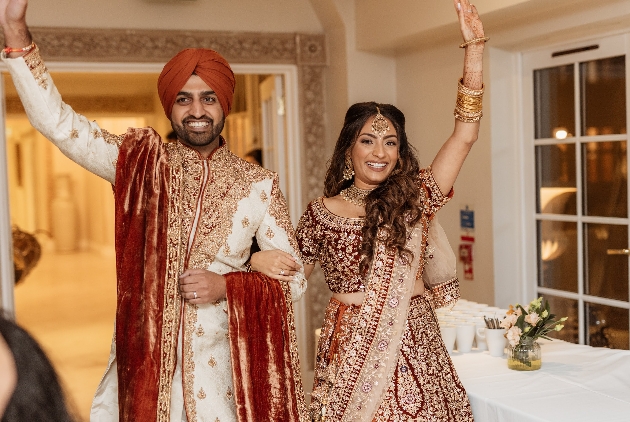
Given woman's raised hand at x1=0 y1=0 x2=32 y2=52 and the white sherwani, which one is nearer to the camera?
woman's raised hand at x1=0 y1=0 x2=32 y2=52

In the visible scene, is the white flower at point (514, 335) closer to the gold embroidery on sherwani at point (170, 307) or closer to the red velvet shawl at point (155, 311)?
the red velvet shawl at point (155, 311)

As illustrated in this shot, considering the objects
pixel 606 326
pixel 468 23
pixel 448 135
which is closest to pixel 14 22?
pixel 468 23

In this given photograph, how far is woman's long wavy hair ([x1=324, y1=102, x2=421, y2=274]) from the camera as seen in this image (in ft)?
7.65

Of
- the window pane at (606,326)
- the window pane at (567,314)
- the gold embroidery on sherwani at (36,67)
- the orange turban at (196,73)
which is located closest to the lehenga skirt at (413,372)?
the orange turban at (196,73)

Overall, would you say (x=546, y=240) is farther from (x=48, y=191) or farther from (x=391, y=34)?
(x=48, y=191)

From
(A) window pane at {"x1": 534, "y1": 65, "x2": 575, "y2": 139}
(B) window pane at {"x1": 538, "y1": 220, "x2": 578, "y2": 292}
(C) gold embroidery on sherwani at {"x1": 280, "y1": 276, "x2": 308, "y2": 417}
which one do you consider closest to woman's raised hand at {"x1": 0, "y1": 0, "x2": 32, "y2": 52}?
(C) gold embroidery on sherwani at {"x1": 280, "y1": 276, "x2": 308, "y2": 417}

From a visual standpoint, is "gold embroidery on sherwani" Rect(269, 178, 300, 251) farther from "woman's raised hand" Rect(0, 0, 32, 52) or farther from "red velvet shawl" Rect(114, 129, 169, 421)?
"woman's raised hand" Rect(0, 0, 32, 52)

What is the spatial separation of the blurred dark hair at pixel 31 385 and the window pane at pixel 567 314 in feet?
10.5

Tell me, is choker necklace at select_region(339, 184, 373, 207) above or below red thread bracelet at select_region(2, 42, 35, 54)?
below

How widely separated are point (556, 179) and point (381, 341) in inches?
72.5

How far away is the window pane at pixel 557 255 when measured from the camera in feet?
12.2

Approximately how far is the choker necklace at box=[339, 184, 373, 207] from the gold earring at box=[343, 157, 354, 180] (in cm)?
4

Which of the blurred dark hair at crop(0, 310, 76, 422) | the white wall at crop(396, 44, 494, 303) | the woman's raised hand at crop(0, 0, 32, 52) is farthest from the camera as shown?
the white wall at crop(396, 44, 494, 303)

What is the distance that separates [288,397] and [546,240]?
2.19 metres
